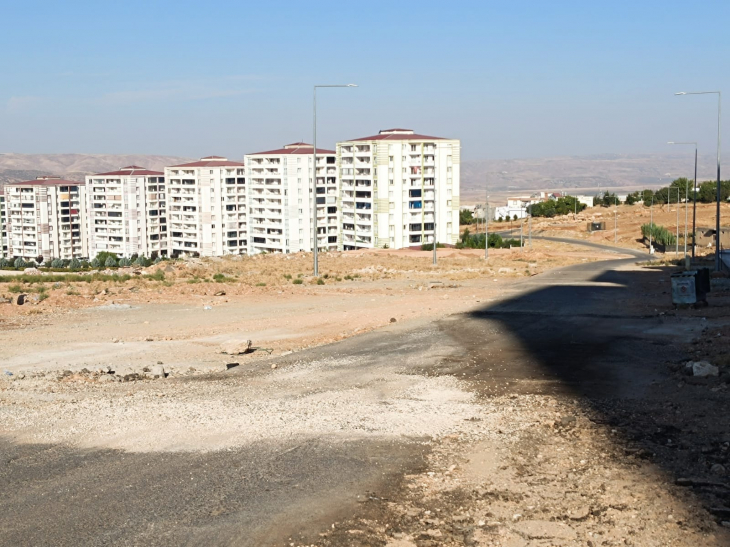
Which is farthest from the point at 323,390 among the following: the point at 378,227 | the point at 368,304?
the point at 378,227

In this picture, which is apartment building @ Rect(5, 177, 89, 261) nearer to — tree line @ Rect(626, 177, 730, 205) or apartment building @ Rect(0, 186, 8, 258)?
apartment building @ Rect(0, 186, 8, 258)

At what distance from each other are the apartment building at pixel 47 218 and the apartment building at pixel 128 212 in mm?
6407

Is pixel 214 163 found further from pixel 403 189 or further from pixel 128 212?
pixel 403 189

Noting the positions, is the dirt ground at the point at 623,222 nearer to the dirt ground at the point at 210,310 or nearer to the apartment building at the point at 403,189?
the apartment building at the point at 403,189

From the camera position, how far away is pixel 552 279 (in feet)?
117

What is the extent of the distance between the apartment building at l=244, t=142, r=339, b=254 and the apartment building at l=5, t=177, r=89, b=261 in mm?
43944

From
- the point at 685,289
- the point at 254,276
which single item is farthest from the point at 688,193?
the point at 685,289

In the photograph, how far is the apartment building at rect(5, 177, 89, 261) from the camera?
137375 mm

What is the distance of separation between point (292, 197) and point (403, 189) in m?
22.1

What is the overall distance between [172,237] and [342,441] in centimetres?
12118

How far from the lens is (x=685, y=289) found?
22.2 metres

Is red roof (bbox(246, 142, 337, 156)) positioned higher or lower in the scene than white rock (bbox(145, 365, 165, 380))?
higher

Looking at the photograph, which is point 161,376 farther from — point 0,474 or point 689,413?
point 689,413

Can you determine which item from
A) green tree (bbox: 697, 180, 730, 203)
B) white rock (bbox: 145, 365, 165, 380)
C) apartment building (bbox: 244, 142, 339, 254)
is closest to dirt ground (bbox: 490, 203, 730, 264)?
green tree (bbox: 697, 180, 730, 203)
